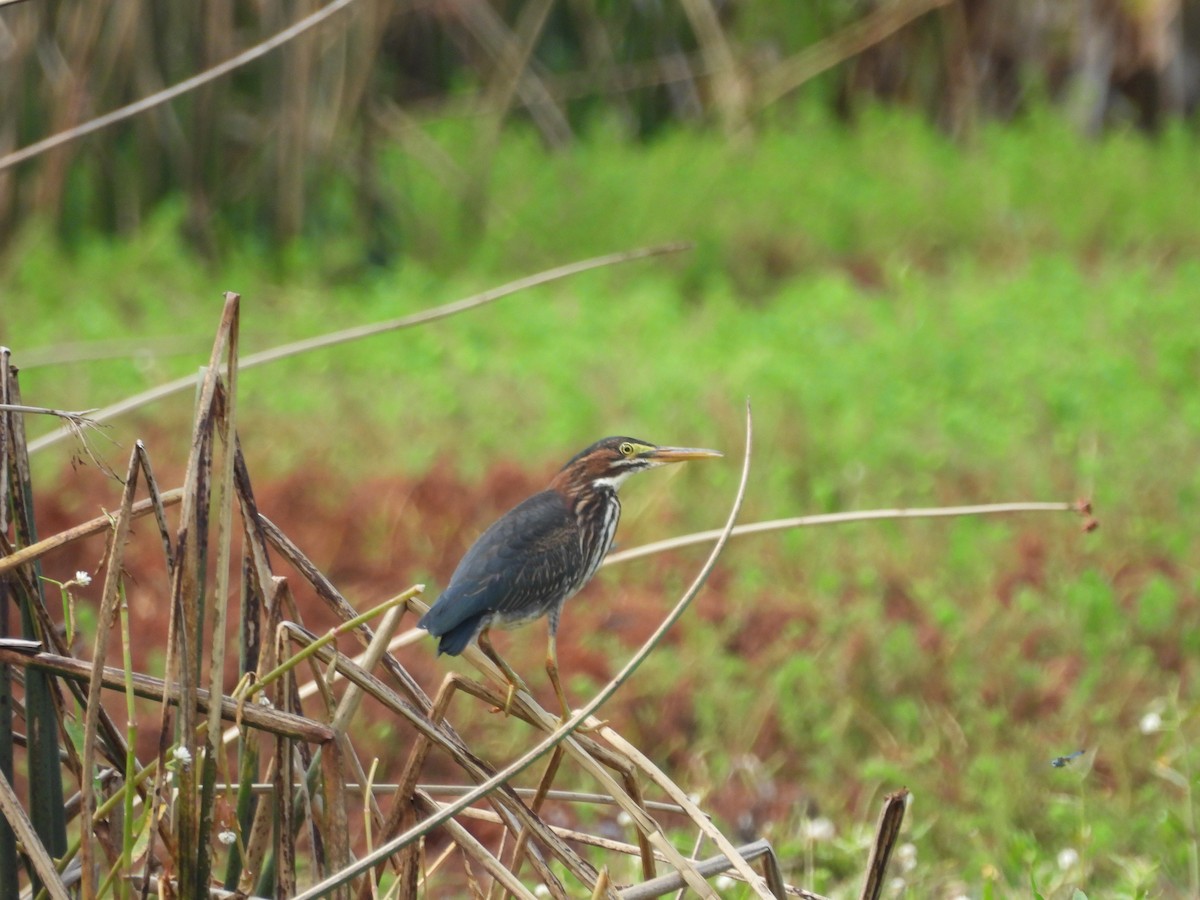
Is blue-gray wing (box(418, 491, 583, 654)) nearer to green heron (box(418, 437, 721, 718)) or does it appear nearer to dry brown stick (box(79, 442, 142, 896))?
green heron (box(418, 437, 721, 718))

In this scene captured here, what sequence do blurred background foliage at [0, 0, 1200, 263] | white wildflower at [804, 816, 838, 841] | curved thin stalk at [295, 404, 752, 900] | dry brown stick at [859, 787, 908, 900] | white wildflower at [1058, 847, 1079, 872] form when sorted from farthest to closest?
blurred background foliage at [0, 0, 1200, 263] → white wildflower at [804, 816, 838, 841] → white wildflower at [1058, 847, 1079, 872] → dry brown stick at [859, 787, 908, 900] → curved thin stalk at [295, 404, 752, 900]

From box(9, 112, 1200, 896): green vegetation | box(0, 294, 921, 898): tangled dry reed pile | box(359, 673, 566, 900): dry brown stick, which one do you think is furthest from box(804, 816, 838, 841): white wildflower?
box(359, 673, 566, 900): dry brown stick

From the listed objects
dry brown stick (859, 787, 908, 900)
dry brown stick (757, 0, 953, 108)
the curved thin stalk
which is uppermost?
the curved thin stalk

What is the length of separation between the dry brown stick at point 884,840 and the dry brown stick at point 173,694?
0.72 m

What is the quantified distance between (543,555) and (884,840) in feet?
2.24

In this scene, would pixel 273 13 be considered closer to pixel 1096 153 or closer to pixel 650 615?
pixel 650 615

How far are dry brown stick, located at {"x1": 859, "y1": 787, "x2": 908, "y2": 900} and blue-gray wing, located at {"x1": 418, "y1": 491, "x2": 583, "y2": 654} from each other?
60 centimetres

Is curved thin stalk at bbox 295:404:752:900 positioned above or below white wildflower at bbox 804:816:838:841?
above

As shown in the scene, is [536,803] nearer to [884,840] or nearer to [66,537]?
[884,840]

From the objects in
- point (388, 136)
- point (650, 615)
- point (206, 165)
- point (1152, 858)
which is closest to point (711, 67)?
point (388, 136)

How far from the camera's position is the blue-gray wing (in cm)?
233

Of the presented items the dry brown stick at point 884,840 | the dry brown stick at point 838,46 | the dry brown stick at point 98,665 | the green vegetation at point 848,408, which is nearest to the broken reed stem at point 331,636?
the dry brown stick at point 98,665

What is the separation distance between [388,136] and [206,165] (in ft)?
3.58

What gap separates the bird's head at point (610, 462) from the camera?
2.78 meters
